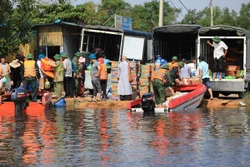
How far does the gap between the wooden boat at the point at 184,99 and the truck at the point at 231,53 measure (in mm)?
1839

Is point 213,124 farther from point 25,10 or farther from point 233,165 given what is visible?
point 25,10

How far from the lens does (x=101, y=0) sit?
191ft

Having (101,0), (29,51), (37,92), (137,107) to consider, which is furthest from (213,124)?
(101,0)

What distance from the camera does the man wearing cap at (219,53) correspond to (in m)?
22.9

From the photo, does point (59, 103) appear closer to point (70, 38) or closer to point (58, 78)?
point (58, 78)

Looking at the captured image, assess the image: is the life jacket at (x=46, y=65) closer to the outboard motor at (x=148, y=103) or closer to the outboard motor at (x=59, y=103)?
the outboard motor at (x=59, y=103)

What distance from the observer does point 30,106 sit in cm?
1995

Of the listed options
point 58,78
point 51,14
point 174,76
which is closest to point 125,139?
point 174,76

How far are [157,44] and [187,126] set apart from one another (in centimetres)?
1060

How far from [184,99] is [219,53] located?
400 centimetres

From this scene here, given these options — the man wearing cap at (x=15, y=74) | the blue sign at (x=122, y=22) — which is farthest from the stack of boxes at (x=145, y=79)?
the blue sign at (x=122, y=22)

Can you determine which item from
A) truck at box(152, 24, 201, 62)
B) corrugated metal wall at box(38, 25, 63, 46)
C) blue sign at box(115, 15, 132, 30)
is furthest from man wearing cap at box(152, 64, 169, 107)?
blue sign at box(115, 15, 132, 30)

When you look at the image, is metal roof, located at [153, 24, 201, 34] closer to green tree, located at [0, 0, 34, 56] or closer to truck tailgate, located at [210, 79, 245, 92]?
truck tailgate, located at [210, 79, 245, 92]

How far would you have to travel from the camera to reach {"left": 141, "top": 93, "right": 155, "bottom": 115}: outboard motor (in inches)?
749
